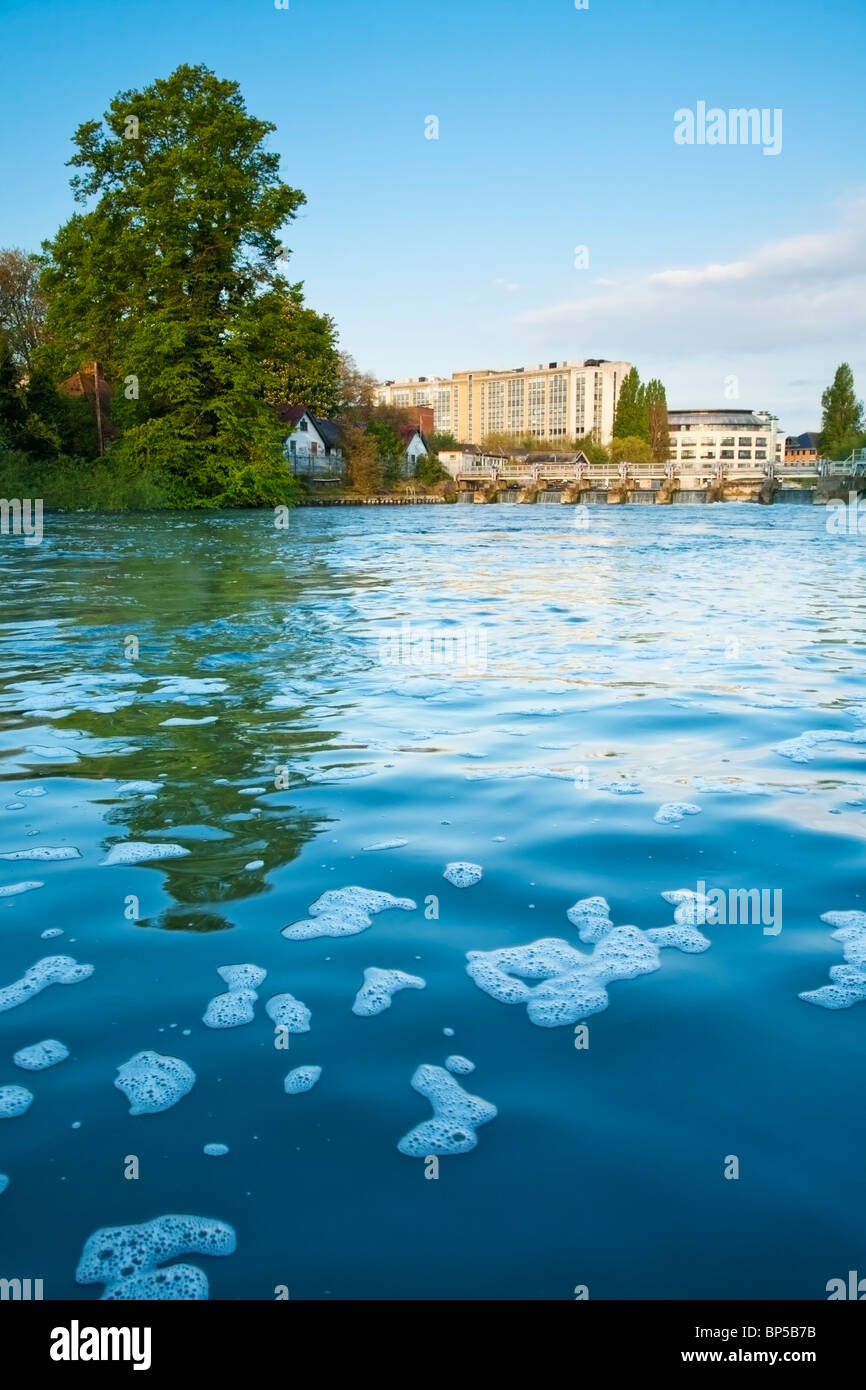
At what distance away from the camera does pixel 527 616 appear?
509 inches

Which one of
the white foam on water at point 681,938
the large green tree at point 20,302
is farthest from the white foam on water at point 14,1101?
the large green tree at point 20,302

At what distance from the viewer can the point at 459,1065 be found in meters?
2.87

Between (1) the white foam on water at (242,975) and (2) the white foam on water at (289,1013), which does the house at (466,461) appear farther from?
(2) the white foam on water at (289,1013)

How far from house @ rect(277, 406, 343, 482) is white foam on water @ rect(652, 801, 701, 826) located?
6655 cm

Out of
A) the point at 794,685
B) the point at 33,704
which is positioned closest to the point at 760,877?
the point at 794,685

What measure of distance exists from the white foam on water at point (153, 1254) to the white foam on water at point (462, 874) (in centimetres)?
202

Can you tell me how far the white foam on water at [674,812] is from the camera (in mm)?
4918

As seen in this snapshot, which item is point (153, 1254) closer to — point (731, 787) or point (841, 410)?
point (731, 787)

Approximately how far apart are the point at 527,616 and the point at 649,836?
27.5ft

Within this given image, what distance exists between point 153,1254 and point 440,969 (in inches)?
55.0

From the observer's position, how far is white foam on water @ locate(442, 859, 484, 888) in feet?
13.6

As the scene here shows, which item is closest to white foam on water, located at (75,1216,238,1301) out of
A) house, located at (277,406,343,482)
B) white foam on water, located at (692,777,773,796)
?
white foam on water, located at (692,777,773,796)

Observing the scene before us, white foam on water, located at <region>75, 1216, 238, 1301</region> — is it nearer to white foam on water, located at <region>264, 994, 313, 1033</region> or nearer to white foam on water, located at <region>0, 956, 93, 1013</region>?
white foam on water, located at <region>264, 994, 313, 1033</region>
